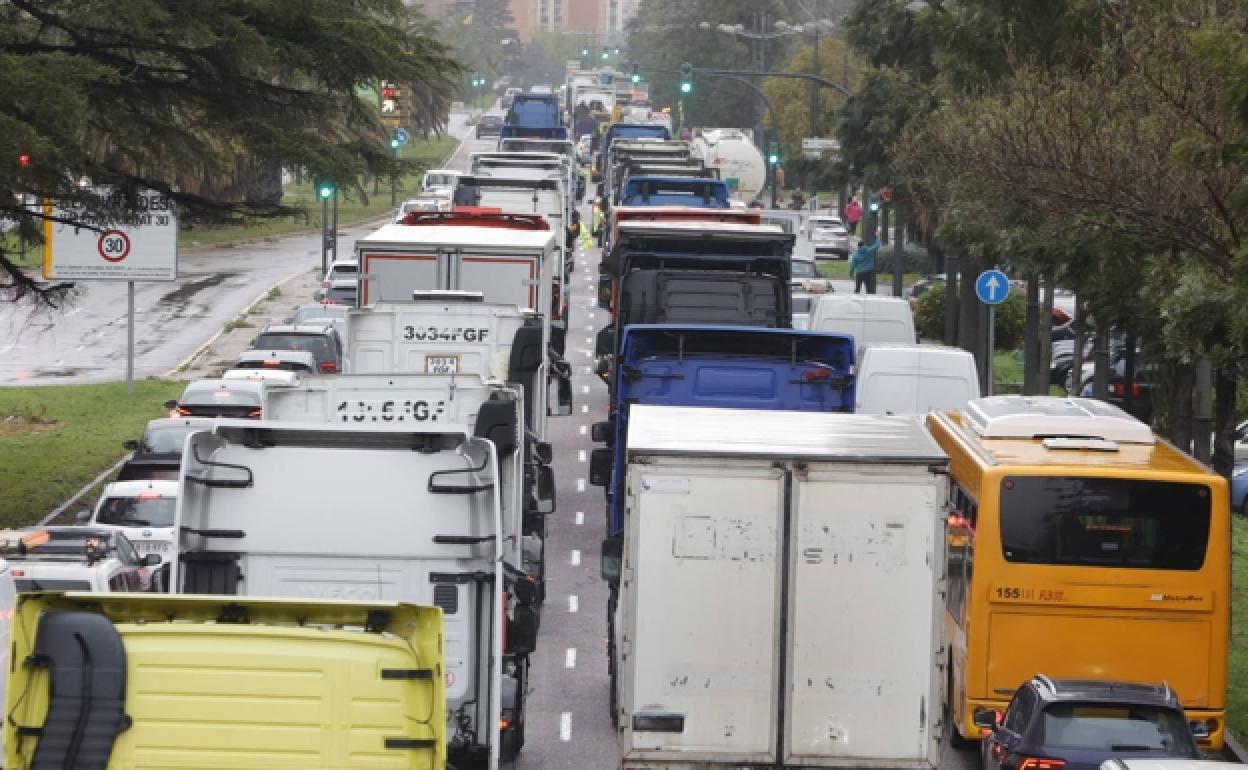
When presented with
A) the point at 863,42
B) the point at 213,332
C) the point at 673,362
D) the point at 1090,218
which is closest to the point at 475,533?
the point at 673,362

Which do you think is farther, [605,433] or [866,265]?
[866,265]

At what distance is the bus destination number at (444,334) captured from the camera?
23.0 metres

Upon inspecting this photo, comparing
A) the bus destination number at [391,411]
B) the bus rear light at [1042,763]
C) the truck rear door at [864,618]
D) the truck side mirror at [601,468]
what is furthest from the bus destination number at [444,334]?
the truck rear door at [864,618]

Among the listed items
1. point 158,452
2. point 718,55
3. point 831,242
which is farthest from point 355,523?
point 718,55

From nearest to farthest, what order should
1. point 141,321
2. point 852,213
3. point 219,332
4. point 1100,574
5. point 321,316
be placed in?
1. point 1100,574
2. point 321,316
3. point 219,332
4. point 141,321
5. point 852,213

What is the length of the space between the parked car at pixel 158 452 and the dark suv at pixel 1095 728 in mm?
11993

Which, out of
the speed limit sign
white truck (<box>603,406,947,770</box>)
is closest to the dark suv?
white truck (<box>603,406,947,770</box>)

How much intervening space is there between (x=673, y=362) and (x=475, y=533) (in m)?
8.85

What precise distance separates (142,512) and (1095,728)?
11342 millimetres

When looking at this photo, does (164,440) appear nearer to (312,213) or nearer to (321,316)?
(321,316)

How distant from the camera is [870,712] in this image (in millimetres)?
12297

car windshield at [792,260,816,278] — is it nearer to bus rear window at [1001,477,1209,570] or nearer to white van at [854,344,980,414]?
white van at [854,344,980,414]

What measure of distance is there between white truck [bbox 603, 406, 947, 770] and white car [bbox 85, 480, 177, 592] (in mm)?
9698

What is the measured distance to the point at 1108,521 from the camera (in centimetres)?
1579
